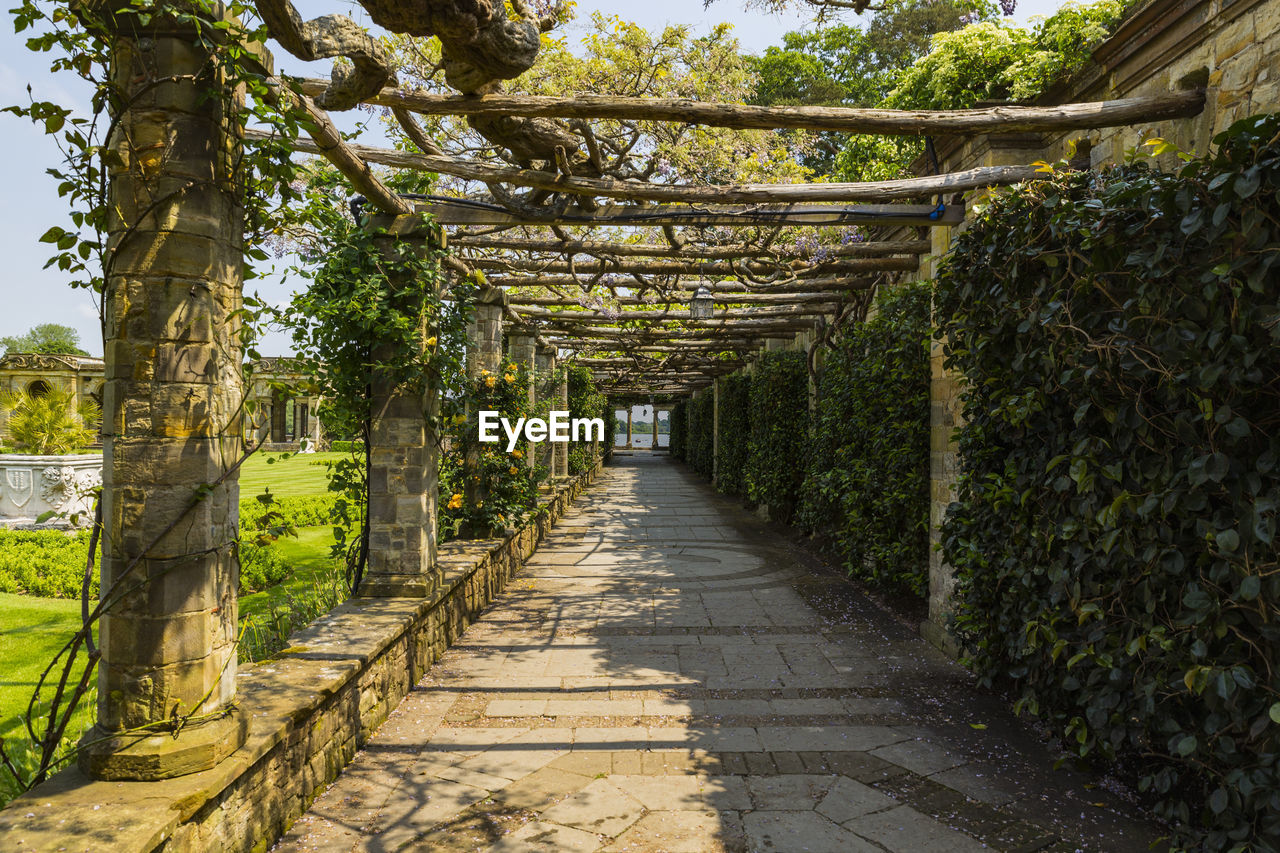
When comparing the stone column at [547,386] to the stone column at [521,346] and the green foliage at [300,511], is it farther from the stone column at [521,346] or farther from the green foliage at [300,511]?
the green foliage at [300,511]

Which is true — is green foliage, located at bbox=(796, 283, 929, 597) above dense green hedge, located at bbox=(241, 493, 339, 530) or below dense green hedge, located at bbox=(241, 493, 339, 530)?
above

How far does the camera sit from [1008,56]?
7984 mm

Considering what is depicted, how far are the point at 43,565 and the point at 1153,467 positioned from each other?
8.13 metres

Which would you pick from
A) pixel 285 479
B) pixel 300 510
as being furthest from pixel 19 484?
pixel 285 479

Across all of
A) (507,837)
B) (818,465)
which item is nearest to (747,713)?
(507,837)

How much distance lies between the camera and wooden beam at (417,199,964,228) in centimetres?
448

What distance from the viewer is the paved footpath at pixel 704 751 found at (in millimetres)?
2605

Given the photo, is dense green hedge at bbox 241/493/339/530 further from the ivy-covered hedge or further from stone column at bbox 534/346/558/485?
the ivy-covered hedge

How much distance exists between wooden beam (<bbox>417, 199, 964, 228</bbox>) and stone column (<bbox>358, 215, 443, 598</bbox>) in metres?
0.20

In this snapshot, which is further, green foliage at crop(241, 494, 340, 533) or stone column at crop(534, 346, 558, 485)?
stone column at crop(534, 346, 558, 485)

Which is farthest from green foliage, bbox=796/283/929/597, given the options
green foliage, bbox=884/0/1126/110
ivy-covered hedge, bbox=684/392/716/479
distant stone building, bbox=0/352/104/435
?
distant stone building, bbox=0/352/104/435

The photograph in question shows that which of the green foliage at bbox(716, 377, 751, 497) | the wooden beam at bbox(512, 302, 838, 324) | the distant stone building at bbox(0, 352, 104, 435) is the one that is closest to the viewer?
the wooden beam at bbox(512, 302, 838, 324)

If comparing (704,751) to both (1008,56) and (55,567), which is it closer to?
(55,567)

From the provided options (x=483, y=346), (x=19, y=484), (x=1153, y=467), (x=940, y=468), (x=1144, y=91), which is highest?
(x=1144, y=91)
